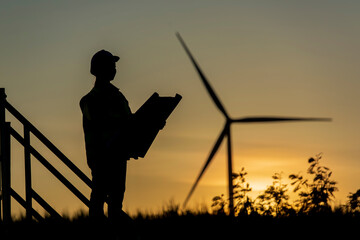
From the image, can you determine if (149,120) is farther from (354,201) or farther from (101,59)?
(354,201)

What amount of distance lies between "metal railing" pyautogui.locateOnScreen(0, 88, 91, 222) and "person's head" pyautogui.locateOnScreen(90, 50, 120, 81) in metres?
1.87

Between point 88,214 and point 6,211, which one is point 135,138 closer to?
point 88,214

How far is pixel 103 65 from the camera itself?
511 inches

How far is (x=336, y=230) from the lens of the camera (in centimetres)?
1192

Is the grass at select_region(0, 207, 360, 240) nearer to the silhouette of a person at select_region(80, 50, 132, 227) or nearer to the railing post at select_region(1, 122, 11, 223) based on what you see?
the silhouette of a person at select_region(80, 50, 132, 227)

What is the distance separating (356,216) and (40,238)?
15.0ft

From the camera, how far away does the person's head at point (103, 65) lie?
13.0m

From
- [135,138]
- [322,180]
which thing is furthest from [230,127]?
[322,180]

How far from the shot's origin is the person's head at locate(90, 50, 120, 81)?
42.6ft

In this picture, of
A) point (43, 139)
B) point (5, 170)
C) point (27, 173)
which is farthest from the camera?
point (27, 173)

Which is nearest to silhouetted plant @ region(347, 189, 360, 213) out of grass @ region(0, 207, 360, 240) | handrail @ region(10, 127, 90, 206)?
grass @ region(0, 207, 360, 240)

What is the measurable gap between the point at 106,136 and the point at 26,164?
2.40 metres

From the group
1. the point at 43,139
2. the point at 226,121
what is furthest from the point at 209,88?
the point at 43,139

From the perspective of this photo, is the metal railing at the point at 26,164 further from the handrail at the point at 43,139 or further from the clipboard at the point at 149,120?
the clipboard at the point at 149,120
